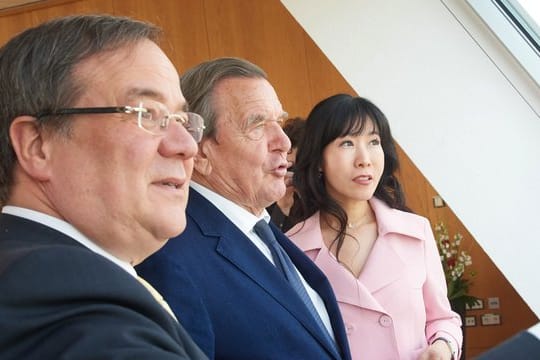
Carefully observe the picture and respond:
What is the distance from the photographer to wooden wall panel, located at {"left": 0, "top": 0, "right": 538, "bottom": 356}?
5898 mm

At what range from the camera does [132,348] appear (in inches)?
35.5

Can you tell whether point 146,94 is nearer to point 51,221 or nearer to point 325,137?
point 51,221

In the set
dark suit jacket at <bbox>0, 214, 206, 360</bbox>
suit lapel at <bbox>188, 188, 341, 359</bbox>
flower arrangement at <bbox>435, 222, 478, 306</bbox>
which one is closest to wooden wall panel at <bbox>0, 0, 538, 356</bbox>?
flower arrangement at <bbox>435, 222, 478, 306</bbox>

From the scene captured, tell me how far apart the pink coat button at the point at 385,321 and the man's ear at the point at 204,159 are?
712 mm

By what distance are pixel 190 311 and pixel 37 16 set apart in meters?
6.22

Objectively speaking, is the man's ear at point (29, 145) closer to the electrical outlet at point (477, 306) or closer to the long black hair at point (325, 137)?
the long black hair at point (325, 137)

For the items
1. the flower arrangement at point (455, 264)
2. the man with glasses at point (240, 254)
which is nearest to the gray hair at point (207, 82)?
the man with glasses at point (240, 254)

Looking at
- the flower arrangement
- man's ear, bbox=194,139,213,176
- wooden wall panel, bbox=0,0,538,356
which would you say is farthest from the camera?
wooden wall panel, bbox=0,0,538,356

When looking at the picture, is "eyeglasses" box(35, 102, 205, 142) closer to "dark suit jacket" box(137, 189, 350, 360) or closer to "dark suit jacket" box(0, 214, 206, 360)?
"dark suit jacket" box(0, 214, 206, 360)

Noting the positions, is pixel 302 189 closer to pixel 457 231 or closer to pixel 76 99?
pixel 76 99

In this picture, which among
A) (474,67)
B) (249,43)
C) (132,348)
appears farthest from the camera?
(249,43)

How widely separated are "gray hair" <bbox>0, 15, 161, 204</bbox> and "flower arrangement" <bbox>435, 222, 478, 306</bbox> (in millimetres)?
4612

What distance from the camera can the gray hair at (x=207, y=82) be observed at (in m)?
2.21

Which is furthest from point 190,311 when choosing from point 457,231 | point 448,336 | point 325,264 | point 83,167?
point 457,231
